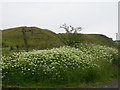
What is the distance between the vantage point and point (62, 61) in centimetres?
2272

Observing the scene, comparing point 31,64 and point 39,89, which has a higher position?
point 31,64

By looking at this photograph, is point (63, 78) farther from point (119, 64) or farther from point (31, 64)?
point (119, 64)

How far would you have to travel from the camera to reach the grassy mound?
1998cm

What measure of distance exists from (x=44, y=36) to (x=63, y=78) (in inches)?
1165

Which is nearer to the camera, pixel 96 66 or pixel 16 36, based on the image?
pixel 96 66

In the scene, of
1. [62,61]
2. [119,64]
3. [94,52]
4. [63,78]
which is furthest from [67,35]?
[63,78]

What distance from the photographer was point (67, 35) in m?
33.6

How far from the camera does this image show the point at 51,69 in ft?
68.5

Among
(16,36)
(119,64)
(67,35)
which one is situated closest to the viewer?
(119,64)

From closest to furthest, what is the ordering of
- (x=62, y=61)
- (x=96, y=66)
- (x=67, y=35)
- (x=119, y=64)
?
1. (x=62, y=61)
2. (x=96, y=66)
3. (x=119, y=64)
4. (x=67, y=35)

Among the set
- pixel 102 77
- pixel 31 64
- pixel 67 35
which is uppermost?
pixel 67 35

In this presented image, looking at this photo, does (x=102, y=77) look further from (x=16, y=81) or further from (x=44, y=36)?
(x=44, y=36)

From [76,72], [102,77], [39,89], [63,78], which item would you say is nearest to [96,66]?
[102,77]

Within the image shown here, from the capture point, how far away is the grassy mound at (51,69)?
20.0 metres
